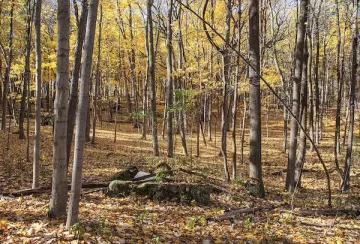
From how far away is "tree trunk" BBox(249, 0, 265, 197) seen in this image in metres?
8.39

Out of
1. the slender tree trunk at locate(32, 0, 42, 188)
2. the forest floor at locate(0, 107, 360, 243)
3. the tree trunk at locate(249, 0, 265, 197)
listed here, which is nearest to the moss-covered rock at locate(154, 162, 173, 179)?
the forest floor at locate(0, 107, 360, 243)

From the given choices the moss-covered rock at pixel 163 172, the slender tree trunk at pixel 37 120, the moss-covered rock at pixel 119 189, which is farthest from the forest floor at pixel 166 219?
the moss-covered rock at pixel 163 172

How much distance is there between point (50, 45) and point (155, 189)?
20.0 m

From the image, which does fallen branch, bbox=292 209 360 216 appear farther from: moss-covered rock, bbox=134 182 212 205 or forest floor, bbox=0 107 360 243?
moss-covered rock, bbox=134 182 212 205

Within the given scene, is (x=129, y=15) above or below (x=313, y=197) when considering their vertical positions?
above

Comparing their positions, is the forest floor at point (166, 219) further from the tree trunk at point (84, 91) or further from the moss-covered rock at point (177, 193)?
the tree trunk at point (84, 91)

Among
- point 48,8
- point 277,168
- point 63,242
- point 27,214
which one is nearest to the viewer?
point 63,242

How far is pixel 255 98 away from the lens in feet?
27.9

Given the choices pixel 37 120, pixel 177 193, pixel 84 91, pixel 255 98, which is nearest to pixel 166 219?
pixel 177 193

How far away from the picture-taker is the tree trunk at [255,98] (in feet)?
27.5

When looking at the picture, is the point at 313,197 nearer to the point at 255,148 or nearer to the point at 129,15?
the point at 255,148

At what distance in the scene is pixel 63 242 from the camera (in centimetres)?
396

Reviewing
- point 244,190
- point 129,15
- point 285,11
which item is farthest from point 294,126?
point 129,15

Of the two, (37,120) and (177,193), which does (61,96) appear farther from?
(177,193)
